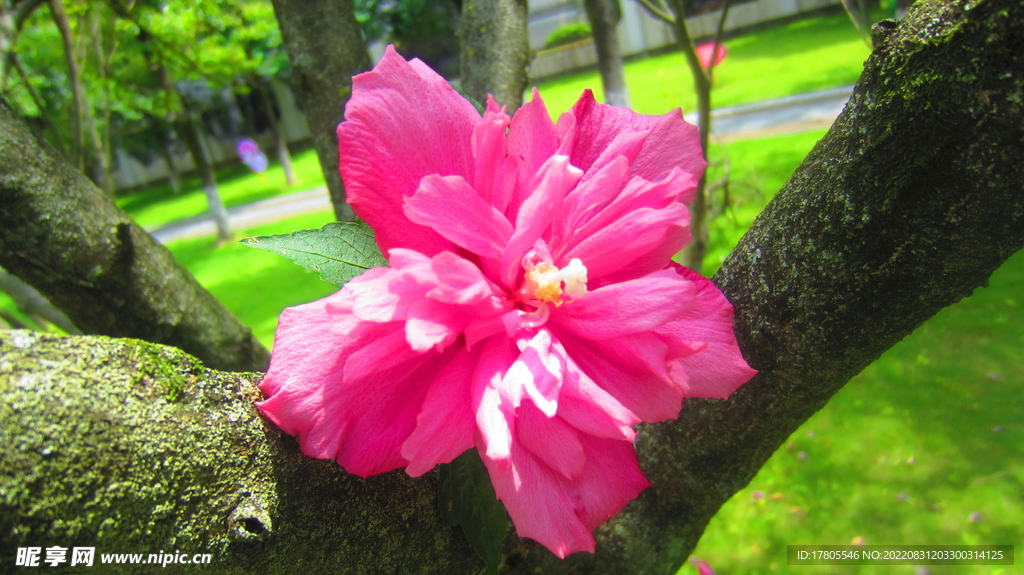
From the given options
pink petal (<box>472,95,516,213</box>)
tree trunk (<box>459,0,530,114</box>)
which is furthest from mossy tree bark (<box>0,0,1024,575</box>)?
tree trunk (<box>459,0,530,114</box>)

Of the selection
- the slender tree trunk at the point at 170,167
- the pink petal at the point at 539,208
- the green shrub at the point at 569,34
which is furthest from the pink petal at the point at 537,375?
the slender tree trunk at the point at 170,167

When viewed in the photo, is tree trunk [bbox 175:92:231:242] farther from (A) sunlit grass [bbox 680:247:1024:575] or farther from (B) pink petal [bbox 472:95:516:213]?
(B) pink petal [bbox 472:95:516:213]

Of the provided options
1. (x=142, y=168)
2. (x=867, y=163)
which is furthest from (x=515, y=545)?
(x=142, y=168)

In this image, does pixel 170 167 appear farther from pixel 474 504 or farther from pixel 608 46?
pixel 474 504

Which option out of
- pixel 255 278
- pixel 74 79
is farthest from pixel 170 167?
pixel 74 79

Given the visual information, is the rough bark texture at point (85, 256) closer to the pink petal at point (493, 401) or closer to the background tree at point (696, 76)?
the pink petal at point (493, 401)

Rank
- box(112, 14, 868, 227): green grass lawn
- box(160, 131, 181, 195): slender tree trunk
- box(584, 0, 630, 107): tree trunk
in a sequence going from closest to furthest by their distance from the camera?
box(584, 0, 630, 107): tree trunk → box(112, 14, 868, 227): green grass lawn → box(160, 131, 181, 195): slender tree trunk
